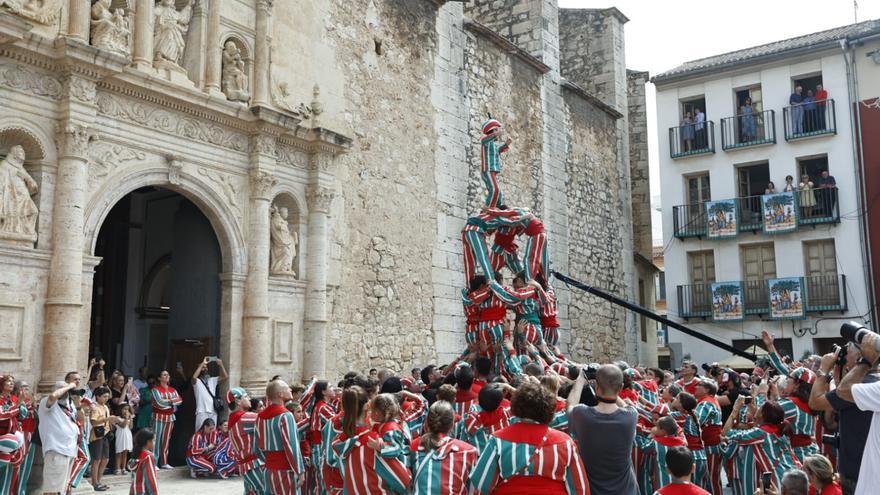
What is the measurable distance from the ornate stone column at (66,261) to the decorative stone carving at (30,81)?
0.41 metres

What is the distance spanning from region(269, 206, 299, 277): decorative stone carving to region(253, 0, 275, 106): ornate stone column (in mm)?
1634

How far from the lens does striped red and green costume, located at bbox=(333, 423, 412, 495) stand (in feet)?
15.2

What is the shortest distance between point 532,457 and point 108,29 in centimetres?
795

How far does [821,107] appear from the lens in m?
20.8

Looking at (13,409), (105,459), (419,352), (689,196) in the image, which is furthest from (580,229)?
(13,409)

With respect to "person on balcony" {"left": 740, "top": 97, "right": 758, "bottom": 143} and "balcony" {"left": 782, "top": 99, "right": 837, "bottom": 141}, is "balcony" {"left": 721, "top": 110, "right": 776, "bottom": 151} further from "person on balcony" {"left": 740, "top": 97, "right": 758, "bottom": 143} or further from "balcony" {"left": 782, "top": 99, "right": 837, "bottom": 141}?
"balcony" {"left": 782, "top": 99, "right": 837, "bottom": 141}

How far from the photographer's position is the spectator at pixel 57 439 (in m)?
7.53

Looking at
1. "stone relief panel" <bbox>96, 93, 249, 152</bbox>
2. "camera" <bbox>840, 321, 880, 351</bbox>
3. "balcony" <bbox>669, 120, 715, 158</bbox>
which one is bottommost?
"camera" <bbox>840, 321, 880, 351</bbox>

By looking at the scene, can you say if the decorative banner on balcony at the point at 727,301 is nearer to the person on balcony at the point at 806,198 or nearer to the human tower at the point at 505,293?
the person on balcony at the point at 806,198

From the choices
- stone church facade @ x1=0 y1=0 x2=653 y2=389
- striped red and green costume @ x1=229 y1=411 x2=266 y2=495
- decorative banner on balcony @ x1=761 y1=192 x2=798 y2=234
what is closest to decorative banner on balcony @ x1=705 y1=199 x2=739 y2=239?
decorative banner on balcony @ x1=761 y1=192 x2=798 y2=234

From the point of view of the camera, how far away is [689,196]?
896 inches

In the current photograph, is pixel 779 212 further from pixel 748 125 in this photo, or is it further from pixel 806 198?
pixel 748 125

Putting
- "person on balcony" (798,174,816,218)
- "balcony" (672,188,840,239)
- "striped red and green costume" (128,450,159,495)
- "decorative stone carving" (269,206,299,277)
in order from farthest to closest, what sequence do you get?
"person on balcony" (798,174,816,218) < "balcony" (672,188,840,239) < "decorative stone carving" (269,206,299,277) < "striped red and green costume" (128,450,159,495)

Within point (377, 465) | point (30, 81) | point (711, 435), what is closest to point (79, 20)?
point (30, 81)
